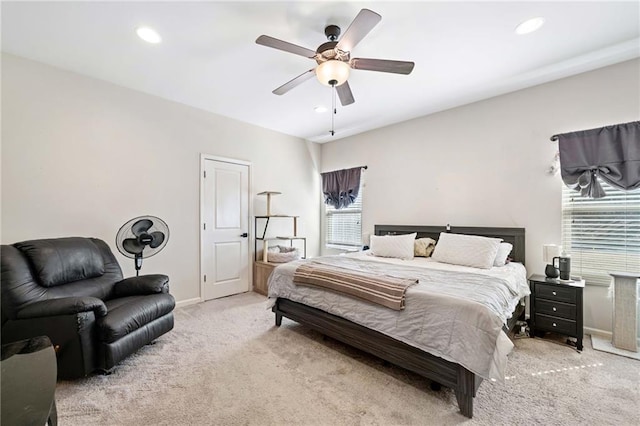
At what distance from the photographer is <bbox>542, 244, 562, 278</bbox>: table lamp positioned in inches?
108

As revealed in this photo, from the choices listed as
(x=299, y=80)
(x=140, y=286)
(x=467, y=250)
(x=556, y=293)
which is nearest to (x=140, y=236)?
(x=140, y=286)

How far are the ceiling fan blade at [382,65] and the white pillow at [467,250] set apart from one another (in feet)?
6.80

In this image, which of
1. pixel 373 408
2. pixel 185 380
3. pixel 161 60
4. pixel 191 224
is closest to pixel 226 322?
pixel 185 380

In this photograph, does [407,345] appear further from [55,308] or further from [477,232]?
[55,308]

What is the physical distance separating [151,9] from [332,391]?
3134 mm

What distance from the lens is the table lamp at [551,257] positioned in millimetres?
2754

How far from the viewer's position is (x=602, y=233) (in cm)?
277

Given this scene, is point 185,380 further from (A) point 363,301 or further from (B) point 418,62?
(B) point 418,62

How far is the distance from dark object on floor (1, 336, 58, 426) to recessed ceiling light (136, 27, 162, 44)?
7.76 feet

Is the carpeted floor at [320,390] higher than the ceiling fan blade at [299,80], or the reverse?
the ceiling fan blade at [299,80]

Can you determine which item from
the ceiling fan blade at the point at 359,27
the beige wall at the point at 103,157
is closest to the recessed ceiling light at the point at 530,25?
the ceiling fan blade at the point at 359,27

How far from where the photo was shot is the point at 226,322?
10.5 ft

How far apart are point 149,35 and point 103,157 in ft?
5.31

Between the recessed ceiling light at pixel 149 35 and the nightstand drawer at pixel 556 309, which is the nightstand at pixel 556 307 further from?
the recessed ceiling light at pixel 149 35
